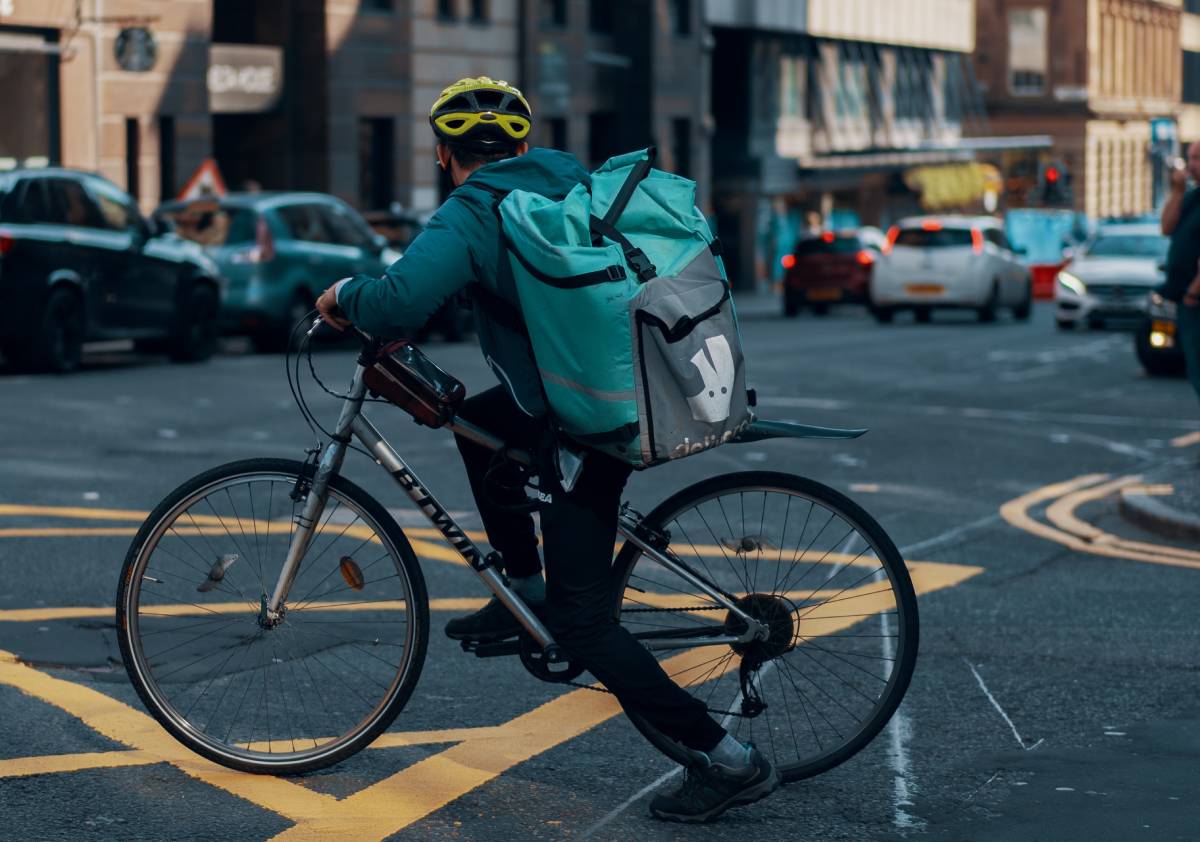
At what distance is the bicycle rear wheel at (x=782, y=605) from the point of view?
208 inches

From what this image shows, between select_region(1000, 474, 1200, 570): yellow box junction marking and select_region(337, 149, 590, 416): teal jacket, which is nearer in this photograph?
select_region(337, 149, 590, 416): teal jacket

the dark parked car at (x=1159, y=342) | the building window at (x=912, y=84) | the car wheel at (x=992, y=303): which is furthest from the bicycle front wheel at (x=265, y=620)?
the building window at (x=912, y=84)

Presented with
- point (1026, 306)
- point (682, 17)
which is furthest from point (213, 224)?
point (682, 17)

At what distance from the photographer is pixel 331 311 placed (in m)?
5.16

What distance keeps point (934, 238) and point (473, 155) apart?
3144 centimetres

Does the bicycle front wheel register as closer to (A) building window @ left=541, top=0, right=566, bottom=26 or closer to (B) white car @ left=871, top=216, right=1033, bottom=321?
(B) white car @ left=871, top=216, right=1033, bottom=321

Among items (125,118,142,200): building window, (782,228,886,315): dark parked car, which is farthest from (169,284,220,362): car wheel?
(782,228,886,315): dark parked car

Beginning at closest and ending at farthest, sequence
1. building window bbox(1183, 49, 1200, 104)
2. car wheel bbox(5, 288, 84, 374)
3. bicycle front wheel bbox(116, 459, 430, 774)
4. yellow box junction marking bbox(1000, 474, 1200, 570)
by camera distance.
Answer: bicycle front wheel bbox(116, 459, 430, 774), yellow box junction marking bbox(1000, 474, 1200, 570), car wheel bbox(5, 288, 84, 374), building window bbox(1183, 49, 1200, 104)

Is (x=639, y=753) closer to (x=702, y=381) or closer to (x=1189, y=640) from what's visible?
(x=702, y=381)

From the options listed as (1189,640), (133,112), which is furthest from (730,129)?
(1189,640)

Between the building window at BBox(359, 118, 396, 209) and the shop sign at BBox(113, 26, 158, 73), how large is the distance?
25.7 ft

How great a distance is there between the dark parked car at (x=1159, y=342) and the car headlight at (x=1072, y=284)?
8959mm

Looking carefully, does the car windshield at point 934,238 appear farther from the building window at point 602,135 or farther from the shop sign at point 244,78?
the building window at point 602,135

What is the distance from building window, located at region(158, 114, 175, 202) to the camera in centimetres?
3344
